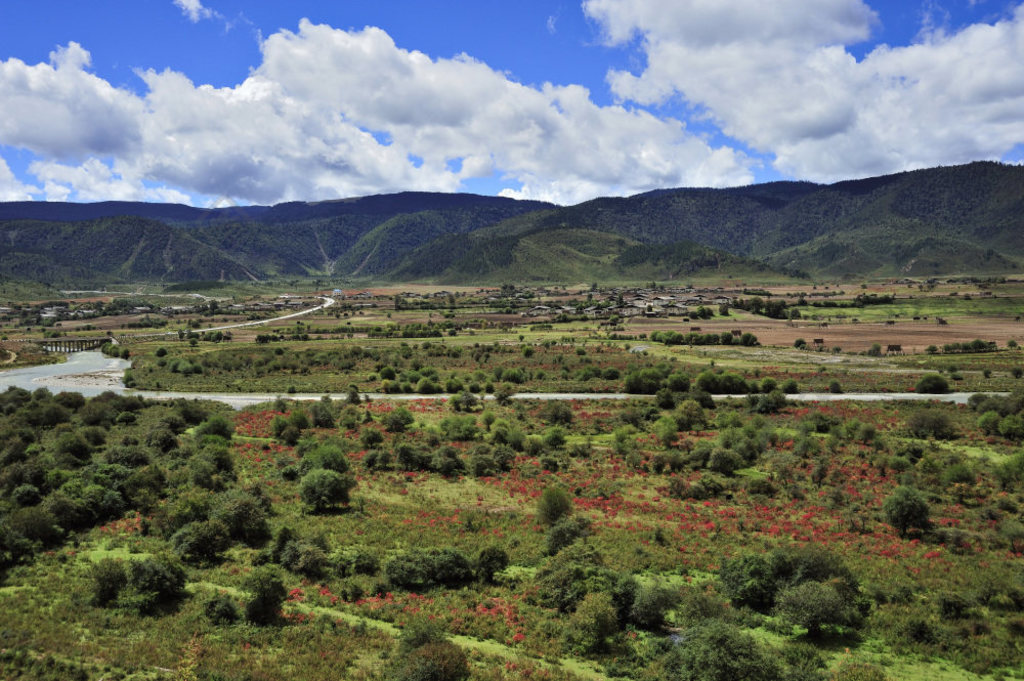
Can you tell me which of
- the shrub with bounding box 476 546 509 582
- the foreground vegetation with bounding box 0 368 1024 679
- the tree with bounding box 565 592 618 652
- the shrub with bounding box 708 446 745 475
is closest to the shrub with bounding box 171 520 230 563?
the foreground vegetation with bounding box 0 368 1024 679

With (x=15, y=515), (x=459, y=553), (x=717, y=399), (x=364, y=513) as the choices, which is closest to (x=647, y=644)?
(x=459, y=553)

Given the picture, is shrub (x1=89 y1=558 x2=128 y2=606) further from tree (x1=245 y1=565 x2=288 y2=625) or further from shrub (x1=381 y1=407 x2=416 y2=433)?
shrub (x1=381 y1=407 x2=416 y2=433)

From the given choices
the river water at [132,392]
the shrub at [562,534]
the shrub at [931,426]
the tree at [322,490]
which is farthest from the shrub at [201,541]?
the shrub at [931,426]

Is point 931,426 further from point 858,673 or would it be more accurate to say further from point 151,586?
point 151,586

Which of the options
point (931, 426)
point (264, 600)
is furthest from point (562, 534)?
point (931, 426)

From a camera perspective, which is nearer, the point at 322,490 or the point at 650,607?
the point at 650,607

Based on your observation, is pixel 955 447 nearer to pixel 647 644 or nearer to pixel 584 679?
pixel 647 644
